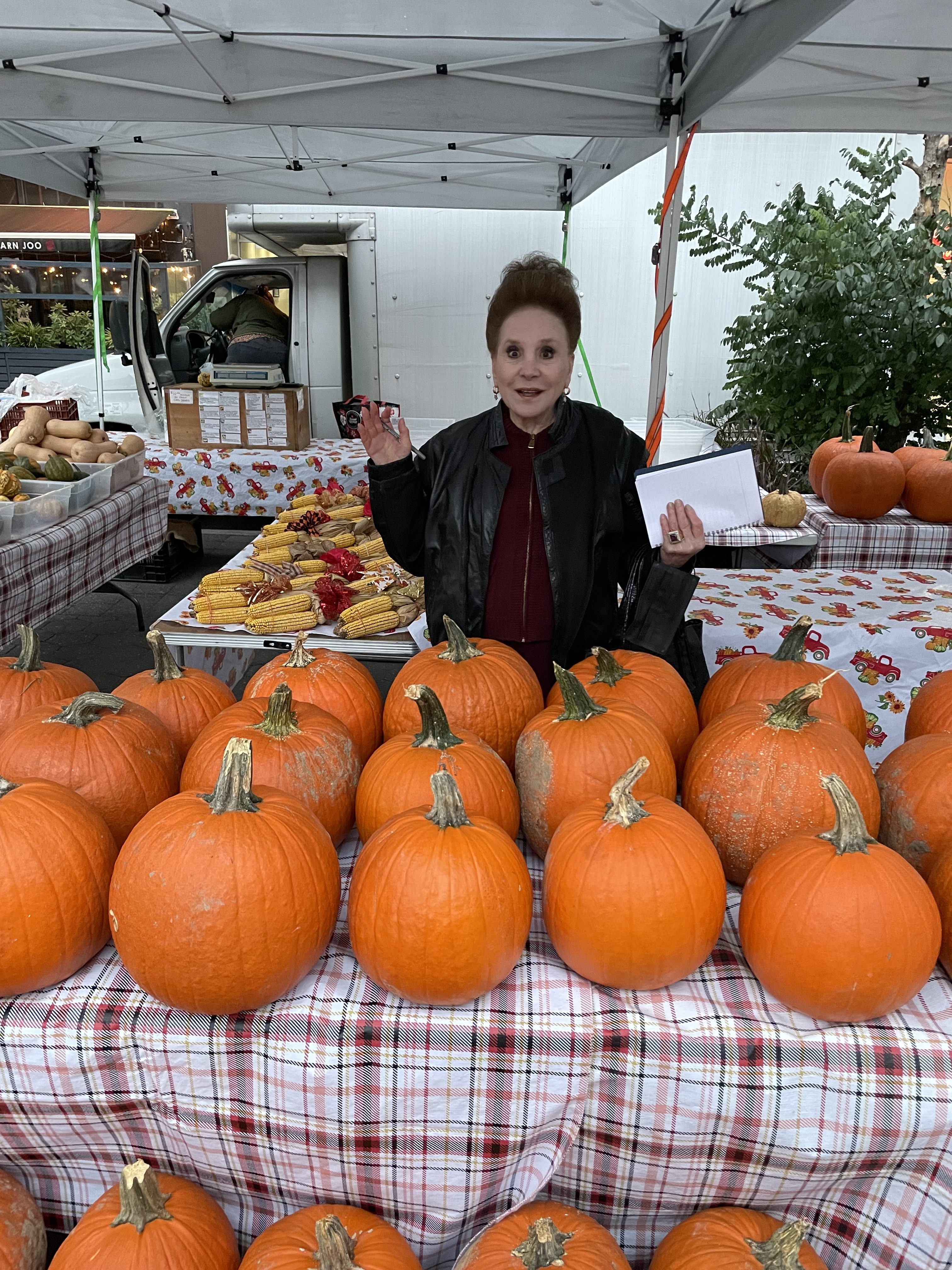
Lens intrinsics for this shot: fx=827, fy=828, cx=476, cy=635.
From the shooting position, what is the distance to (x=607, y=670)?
64.0 inches

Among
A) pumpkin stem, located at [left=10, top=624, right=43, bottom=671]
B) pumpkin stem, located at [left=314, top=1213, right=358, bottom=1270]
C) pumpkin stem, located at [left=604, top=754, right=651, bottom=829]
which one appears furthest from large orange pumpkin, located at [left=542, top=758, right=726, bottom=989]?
pumpkin stem, located at [left=10, top=624, right=43, bottom=671]

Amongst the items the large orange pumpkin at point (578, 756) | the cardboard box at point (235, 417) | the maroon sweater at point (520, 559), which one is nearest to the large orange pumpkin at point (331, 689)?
the large orange pumpkin at point (578, 756)

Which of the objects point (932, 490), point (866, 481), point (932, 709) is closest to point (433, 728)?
point (932, 709)

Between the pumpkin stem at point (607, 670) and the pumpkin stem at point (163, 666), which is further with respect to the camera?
the pumpkin stem at point (163, 666)

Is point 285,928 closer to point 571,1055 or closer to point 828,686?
point 571,1055

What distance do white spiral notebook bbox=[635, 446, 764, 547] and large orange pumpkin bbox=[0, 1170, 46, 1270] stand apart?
1.69 meters

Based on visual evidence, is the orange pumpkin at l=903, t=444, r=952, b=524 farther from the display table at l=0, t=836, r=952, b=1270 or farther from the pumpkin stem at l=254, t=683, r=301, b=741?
the pumpkin stem at l=254, t=683, r=301, b=741

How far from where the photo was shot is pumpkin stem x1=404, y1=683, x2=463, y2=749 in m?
1.36

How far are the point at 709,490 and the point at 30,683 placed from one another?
1504mm

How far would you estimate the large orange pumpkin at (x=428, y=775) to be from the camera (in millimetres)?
1349

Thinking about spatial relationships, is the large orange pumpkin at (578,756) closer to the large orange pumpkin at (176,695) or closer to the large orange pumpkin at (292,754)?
the large orange pumpkin at (292,754)

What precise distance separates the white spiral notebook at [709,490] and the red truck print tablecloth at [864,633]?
1036 mm

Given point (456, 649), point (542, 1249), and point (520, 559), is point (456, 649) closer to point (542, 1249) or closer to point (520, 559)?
point (520, 559)

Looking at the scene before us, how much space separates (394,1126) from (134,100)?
16.2 ft
